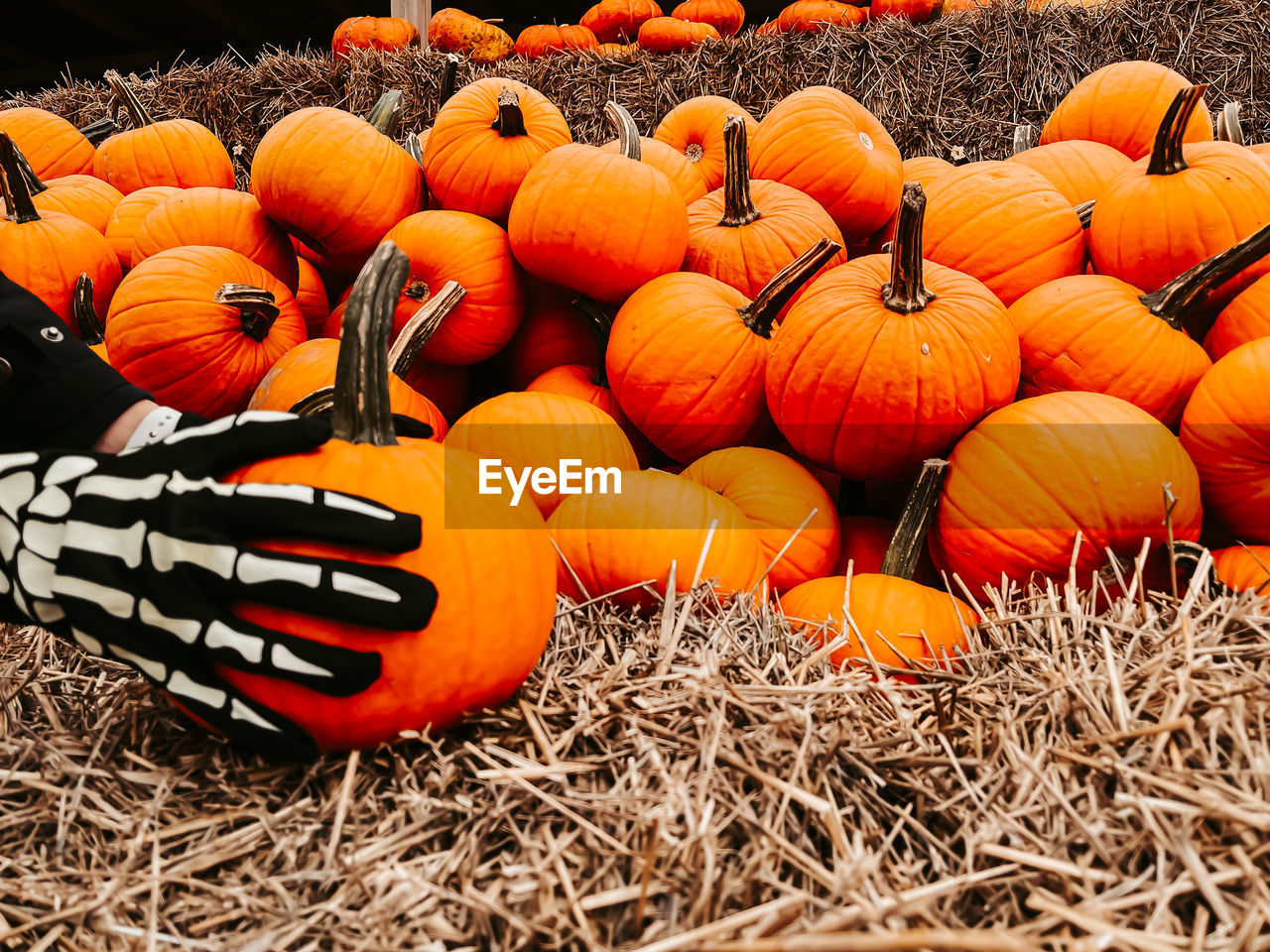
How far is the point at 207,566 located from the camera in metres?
0.99

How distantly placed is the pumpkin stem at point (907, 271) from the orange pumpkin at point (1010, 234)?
46 centimetres

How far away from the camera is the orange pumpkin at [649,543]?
1539 millimetres

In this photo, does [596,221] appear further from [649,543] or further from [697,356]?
[649,543]

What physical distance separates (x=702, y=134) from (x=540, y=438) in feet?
5.20

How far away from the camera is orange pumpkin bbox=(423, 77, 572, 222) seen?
2352 millimetres

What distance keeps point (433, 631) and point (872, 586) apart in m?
0.93

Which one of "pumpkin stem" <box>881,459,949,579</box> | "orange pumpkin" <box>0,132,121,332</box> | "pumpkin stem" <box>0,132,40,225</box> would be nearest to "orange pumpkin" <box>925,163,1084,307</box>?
"pumpkin stem" <box>881,459,949,579</box>

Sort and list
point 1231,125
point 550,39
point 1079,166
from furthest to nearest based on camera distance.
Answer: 1. point 550,39
2. point 1231,125
3. point 1079,166

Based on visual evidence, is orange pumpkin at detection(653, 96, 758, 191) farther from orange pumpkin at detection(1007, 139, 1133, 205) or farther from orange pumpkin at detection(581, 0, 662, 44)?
orange pumpkin at detection(581, 0, 662, 44)

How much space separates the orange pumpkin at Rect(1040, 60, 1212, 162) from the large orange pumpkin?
8.48 feet

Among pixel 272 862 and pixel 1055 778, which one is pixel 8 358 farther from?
pixel 1055 778

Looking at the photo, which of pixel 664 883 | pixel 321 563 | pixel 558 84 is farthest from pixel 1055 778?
pixel 558 84

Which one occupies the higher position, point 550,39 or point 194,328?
point 550,39

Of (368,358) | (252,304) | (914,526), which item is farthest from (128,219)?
(914,526)
